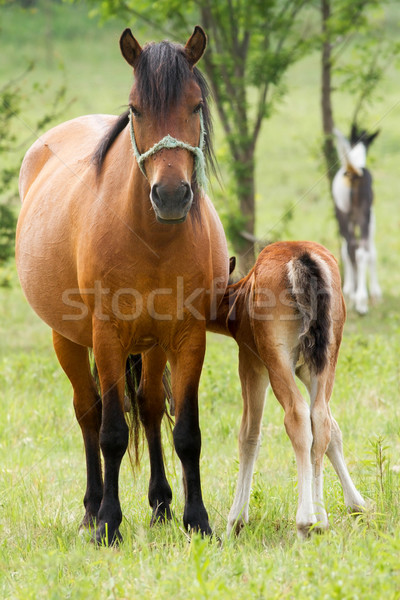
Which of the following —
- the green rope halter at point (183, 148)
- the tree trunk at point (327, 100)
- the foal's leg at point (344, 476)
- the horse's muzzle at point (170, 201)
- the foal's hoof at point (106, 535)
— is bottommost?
the foal's hoof at point (106, 535)

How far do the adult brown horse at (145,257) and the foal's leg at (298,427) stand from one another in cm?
49

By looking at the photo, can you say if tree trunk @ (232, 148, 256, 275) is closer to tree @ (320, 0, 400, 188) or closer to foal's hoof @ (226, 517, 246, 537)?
tree @ (320, 0, 400, 188)

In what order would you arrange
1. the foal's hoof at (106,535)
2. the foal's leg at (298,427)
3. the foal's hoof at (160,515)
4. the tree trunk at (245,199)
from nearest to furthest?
the foal's leg at (298,427)
the foal's hoof at (106,535)
the foal's hoof at (160,515)
the tree trunk at (245,199)

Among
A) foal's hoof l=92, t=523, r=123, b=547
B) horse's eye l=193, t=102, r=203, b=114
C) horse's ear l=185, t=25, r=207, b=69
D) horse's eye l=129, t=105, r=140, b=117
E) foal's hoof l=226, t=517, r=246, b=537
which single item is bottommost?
foal's hoof l=92, t=523, r=123, b=547

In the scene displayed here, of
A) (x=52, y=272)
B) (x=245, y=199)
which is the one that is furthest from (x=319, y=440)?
(x=245, y=199)

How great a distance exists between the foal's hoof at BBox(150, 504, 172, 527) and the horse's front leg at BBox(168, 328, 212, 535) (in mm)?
298

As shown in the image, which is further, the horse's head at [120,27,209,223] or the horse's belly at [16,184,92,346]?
the horse's belly at [16,184,92,346]

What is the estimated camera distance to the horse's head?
3369 mm

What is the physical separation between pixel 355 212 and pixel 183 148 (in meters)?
8.00

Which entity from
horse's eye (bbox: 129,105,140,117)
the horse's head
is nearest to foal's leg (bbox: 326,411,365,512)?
the horse's head

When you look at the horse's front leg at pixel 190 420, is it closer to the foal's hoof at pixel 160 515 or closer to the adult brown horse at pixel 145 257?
the adult brown horse at pixel 145 257

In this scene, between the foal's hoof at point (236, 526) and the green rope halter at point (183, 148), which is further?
the foal's hoof at point (236, 526)

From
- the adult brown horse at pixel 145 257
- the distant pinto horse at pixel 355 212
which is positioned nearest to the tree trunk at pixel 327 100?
the distant pinto horse at pixel 355 212

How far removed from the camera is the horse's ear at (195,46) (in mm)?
3705
